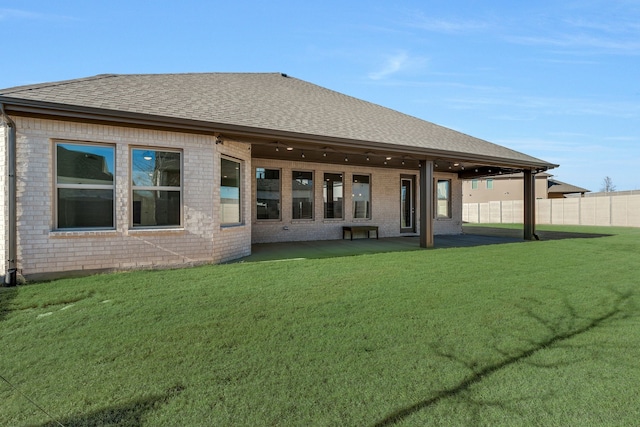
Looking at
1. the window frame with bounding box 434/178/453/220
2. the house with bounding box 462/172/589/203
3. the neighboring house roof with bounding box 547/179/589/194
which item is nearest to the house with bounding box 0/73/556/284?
the window frame with bounding box 434/178/453/220

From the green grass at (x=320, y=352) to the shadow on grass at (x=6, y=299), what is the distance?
0.05 metres

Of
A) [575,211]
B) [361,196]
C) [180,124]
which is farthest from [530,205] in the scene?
[575,211]

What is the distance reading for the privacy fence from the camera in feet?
70.9

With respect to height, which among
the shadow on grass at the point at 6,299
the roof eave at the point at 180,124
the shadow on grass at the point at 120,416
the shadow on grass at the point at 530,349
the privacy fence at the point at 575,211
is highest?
the roof eave at the point at 180,124

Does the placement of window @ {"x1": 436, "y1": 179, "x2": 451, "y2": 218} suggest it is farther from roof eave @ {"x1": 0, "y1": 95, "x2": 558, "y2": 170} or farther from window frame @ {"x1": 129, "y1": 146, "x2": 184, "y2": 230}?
window frame @ {"x1": 129, "y1": 146, "x2": 184, "y2": 230}

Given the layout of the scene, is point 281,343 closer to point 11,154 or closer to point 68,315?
point 68,315

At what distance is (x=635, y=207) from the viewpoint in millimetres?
21281

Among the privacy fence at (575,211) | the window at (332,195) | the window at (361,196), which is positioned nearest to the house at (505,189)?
the privacy fence at (575,211)

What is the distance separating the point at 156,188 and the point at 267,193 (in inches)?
196

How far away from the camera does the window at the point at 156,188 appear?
6.54 m

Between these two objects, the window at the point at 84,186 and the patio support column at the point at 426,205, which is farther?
the patio support column at the point at 426,205

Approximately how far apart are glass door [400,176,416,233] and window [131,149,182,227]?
32.5ft

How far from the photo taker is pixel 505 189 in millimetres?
34594

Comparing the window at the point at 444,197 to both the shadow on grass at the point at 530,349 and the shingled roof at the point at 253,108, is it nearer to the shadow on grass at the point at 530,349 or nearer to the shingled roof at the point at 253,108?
the shingled roof at the point at 253,108
